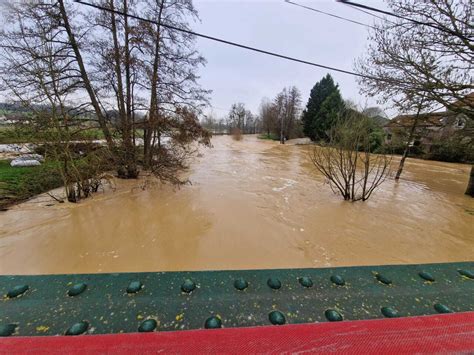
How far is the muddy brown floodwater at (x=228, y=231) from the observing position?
10.5ft

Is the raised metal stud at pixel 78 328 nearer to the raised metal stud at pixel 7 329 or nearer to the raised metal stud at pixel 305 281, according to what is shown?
the raised metal stud at pixel 7 329

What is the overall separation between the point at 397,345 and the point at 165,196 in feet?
20.7

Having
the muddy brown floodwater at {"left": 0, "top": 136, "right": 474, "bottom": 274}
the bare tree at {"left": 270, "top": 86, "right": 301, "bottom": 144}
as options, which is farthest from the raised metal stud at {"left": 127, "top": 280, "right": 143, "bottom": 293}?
the bare tree at {"left": 270, "top": 86, "right": 301, "bottom": 144}

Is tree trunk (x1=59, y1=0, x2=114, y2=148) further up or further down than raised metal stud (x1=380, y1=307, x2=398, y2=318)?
further up

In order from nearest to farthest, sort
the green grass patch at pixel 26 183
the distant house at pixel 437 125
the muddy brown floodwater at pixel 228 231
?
the muddy brown floodwater at pixel 228 231 → the green grass patch at pixel 26 183 → the distant house at pixel 437 125

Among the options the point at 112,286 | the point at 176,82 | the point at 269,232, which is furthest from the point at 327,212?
the point at 176,82

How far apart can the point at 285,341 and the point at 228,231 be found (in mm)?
3182

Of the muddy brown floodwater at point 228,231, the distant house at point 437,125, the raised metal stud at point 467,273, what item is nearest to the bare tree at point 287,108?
the distant house at point 437,125

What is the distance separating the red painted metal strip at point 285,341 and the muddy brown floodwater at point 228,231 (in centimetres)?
197

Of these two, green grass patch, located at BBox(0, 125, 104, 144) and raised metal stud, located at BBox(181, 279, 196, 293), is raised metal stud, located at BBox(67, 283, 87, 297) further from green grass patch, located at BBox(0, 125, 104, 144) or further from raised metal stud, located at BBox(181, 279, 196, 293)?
green grass patch, located at BBox(0, 125, 104, 144)

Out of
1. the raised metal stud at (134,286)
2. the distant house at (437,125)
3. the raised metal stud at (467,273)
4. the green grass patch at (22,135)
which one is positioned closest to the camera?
the raised metal stud at (134,286)

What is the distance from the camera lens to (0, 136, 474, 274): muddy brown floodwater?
10.5ft

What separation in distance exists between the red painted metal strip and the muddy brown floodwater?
1.97 m

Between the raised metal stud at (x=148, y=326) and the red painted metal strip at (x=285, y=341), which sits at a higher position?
the red painted metal strip at (x=285, y=341)
